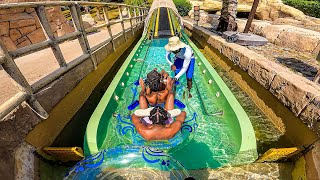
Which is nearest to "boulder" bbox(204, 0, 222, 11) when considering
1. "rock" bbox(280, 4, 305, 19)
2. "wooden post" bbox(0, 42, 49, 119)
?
"rock" bbox(280, 4, 305, 19)

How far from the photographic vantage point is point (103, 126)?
3344 millimetres

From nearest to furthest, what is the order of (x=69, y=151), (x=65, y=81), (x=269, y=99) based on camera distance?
(x=69, y=151) → (x=65, y=81) → (x=269, y=99)

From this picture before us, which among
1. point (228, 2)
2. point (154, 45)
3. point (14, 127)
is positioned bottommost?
point (154, 45)

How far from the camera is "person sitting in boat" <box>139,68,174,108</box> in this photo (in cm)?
340

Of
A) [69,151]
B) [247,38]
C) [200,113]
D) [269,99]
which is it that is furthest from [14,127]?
[247,38]

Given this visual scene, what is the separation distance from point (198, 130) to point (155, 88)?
1178mm

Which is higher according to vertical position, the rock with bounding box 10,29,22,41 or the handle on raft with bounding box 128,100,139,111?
the rock with bounding box 10,29,22,41

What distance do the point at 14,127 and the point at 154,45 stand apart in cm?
850

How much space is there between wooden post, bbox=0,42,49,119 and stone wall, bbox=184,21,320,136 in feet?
12.9

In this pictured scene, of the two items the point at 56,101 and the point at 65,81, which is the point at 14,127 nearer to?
the point at 56,101

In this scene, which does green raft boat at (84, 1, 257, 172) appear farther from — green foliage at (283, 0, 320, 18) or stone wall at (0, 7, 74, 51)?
green foliage at (283, 0, 320, 18)

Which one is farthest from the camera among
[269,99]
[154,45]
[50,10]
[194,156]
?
[154,45]

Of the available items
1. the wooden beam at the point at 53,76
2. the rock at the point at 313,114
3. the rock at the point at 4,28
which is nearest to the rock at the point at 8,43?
the rock at the point at 4,28

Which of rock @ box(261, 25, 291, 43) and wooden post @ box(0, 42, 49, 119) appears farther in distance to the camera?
rock @ box(261, 25, 291, 43)
